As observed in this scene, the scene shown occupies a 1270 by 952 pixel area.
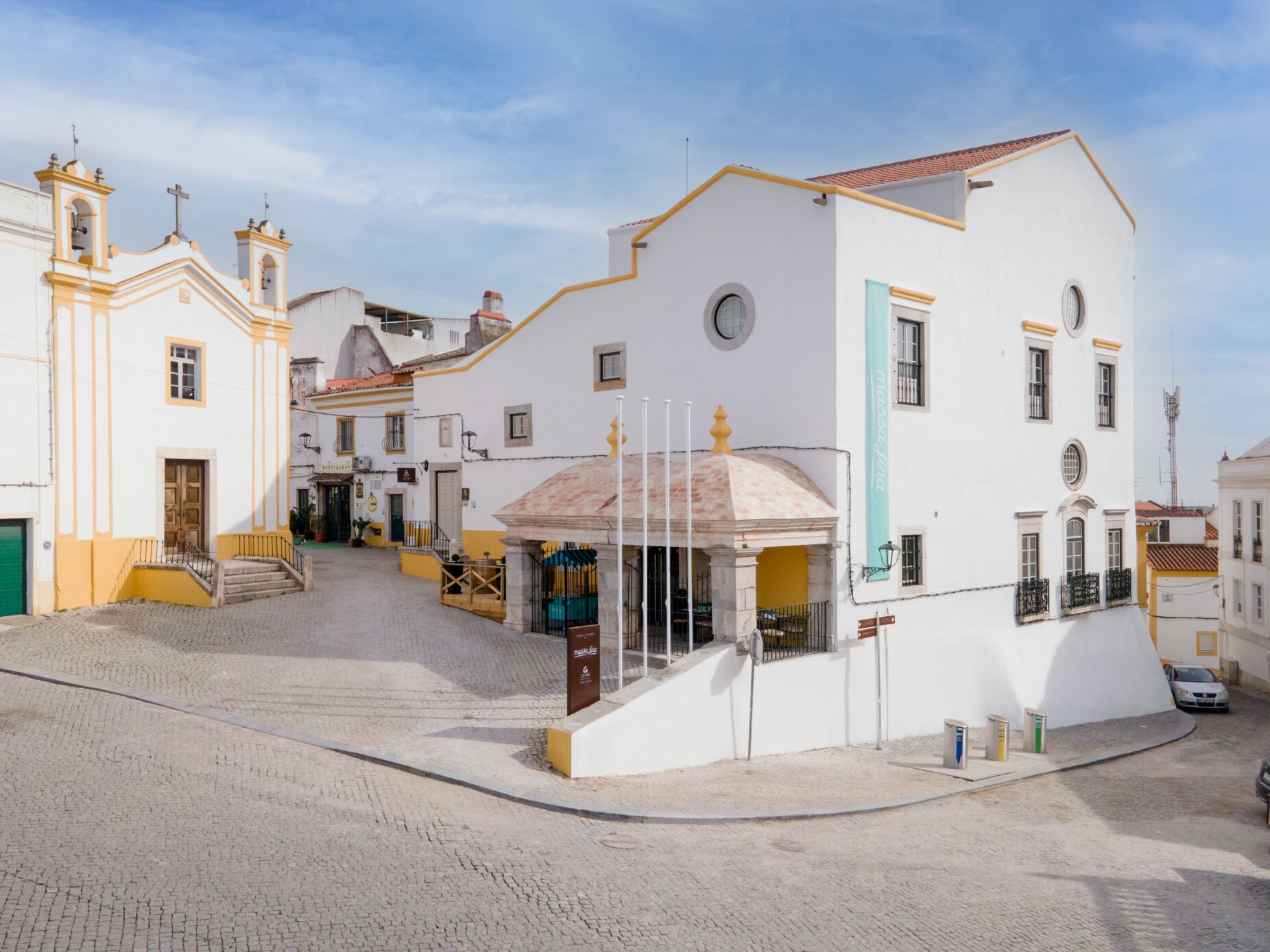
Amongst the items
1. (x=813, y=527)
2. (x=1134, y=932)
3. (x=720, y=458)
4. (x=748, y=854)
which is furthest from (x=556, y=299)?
(x=1134, y=932)

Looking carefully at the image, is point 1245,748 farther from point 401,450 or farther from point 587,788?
point 401,450

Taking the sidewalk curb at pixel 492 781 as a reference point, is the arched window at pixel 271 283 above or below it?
above

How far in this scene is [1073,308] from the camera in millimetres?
23953

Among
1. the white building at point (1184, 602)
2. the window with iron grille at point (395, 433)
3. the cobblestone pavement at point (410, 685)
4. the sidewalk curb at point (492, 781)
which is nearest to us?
the sidewalk curb at point (492, 781)

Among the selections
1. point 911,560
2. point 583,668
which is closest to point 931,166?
point 911,560

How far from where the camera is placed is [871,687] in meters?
18.0

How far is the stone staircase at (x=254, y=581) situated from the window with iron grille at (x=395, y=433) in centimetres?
1159

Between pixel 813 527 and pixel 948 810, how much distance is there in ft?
18.1

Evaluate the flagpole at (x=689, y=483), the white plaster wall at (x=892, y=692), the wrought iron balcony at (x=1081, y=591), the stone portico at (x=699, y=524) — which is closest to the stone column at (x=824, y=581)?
the stone portico at (x=699, y=524)

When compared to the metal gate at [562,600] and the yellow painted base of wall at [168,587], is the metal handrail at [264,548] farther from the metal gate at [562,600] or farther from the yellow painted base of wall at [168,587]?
the metal gate at [562,600]

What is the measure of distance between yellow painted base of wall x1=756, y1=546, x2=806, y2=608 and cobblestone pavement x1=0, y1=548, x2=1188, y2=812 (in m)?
3.20

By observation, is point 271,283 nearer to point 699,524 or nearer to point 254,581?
point 254,581

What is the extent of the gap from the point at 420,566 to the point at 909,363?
578 inches

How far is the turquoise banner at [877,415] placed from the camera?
59.0ft
